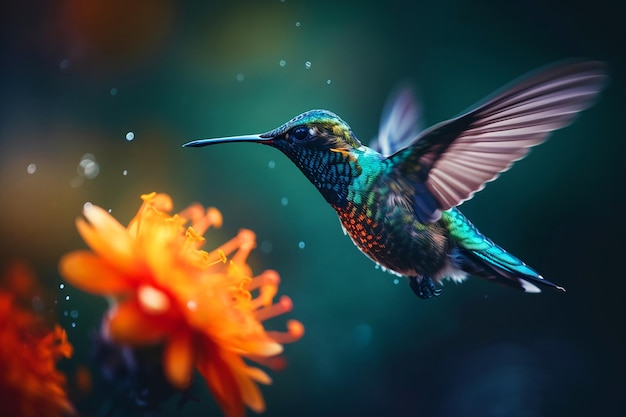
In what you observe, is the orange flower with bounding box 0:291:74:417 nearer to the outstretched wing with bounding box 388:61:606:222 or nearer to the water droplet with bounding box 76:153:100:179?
the water droplet with bounding box 76:153:100:179

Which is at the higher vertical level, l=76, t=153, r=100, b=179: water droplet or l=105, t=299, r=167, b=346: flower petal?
l=76, t=153, r=100, b=179: water droplet

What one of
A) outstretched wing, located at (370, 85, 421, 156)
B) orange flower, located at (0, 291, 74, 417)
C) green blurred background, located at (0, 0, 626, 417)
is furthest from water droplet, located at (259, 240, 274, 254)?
orange flower, located at (0, 291, 74, 417)

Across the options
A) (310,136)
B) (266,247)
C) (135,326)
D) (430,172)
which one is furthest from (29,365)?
(430,172)

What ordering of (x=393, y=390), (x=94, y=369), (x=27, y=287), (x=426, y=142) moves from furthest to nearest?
(x=393, y=390)
(x=27, y=287)
(x=94, y=369)
(x=426, y=142)

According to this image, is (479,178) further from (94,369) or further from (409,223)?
(94,369)

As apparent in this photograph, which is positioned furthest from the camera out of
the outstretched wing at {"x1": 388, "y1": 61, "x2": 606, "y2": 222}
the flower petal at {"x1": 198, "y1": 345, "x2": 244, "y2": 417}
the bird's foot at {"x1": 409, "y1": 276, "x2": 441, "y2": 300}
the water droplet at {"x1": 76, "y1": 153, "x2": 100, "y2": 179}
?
the water droplet at {"x1": 76, "y1": 153, "x2": 100, "y2": 179}

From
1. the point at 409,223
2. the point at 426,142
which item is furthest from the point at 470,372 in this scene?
the point at 426,142
